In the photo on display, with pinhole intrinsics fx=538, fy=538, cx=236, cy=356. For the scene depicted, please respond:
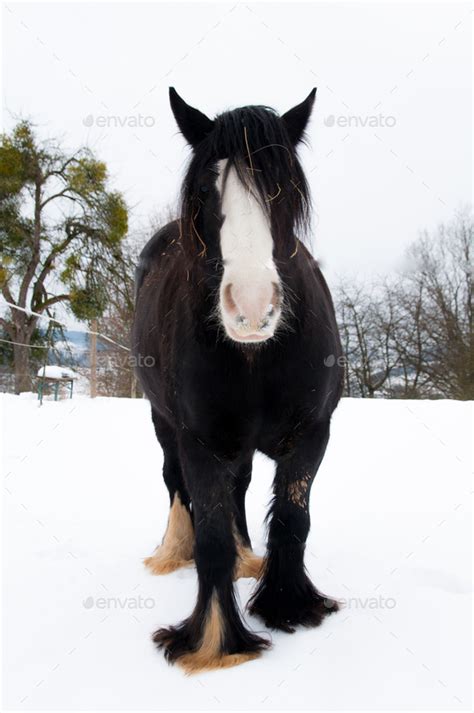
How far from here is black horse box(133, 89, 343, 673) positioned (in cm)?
217

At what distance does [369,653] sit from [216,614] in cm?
75

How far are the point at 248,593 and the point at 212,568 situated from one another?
2.68ft

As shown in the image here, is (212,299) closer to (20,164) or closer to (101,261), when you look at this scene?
(101,261)

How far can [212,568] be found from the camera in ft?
8.80

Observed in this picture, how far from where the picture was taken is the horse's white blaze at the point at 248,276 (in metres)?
2.01

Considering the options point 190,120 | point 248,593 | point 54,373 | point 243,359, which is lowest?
point 248,593

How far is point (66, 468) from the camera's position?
21.1 ft

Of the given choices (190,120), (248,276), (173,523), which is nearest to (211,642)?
(173,523)

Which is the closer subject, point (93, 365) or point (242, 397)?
point (242, 397)

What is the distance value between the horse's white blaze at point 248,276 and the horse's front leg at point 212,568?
0.87 meters

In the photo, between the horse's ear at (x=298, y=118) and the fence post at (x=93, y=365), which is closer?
the horse's ear at (x=298, y=118)

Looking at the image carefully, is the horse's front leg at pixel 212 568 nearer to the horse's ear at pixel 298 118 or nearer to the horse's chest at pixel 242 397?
the horse's chest at pixel 242 397

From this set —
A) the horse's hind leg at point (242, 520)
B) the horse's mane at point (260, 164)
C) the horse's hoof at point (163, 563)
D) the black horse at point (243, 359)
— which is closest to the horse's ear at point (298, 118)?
the black horse at point (243, 359)

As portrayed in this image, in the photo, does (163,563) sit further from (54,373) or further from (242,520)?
(54,373)
